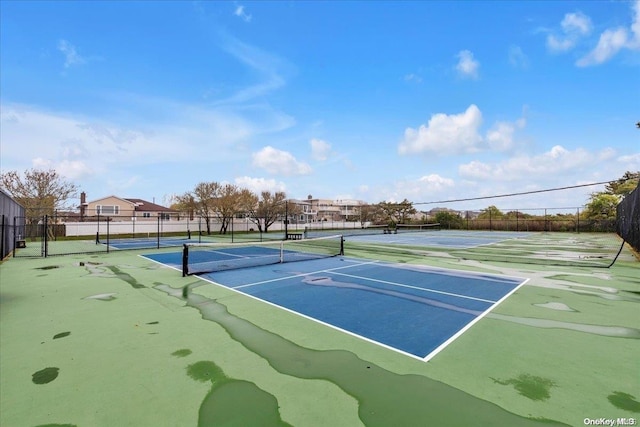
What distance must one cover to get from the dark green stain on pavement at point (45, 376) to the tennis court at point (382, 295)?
12.4 ft

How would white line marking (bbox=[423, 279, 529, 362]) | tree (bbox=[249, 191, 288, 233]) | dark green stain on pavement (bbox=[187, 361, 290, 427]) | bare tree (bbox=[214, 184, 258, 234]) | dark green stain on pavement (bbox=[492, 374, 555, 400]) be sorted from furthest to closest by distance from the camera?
tree (bbox=[249, 191, 288, 233]), bare tree (bbox=[214, 184, 258, 234]), white line marking (bbox=[423, 279, 529, 362]), dark green stain on pavement (bbox=[492, 374, 555, 400]), dark green stain on pavement (bbox=[187, 361, 290, 427])

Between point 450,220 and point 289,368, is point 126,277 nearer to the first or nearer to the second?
point 289,368

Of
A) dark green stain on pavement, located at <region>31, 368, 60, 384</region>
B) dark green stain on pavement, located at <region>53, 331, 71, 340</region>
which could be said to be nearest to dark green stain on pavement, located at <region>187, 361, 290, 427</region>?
dark green stain on pavement, located at <region>31, 368, 60, 384</region>

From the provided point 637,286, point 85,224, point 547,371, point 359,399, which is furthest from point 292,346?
point 85,224

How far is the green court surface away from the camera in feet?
9.77

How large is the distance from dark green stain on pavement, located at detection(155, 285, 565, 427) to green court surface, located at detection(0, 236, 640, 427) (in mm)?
18

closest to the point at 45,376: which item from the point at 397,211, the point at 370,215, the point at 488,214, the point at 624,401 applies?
the point at 624,401

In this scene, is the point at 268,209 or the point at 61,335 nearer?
the point at 61,335

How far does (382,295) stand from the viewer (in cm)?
750

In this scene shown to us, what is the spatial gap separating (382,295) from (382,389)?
418 cm

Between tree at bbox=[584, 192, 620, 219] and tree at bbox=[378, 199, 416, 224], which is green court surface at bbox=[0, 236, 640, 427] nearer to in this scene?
tree at bbox=[584, 192, 620, 219]

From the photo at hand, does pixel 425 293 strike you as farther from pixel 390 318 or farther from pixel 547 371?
pixel 547 371

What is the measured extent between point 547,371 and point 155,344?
5.47 m

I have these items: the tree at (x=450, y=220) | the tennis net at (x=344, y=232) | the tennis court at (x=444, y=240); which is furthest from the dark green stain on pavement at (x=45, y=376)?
the tree at (x=450, y=220)
